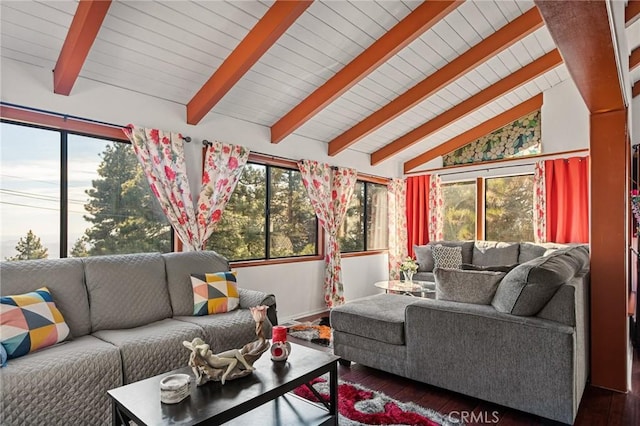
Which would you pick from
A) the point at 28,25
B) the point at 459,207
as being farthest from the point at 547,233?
the point at 28,25

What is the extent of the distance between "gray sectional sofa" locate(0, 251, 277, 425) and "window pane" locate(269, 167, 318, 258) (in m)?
1.24

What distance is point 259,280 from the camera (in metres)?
4.21

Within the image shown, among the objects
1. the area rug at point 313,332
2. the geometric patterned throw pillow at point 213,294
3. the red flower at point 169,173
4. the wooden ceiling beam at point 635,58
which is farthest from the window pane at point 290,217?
the wooden ceiling beam at point 635,58

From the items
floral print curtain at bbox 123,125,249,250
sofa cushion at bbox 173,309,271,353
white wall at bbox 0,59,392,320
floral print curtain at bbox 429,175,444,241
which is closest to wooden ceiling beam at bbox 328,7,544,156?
white wall at bbox 0,59,392,320

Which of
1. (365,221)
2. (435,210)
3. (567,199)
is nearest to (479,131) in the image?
(435,210)

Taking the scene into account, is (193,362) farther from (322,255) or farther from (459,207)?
(459,207)

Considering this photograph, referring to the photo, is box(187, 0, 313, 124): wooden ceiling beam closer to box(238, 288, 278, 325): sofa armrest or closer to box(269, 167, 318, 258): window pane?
box(269, 167, 318, 258): window pane

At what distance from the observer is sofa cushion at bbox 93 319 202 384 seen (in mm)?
2141

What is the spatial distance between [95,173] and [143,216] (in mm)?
534

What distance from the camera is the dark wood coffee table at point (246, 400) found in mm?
1447

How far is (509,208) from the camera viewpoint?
5.59m

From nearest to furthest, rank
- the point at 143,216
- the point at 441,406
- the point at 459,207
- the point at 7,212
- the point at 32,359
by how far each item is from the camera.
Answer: the point at 32,359 < the point at 441,406 < the point at 7,212 < the point at 143,216 < the point at 459,207

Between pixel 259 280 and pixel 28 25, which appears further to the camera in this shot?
pixel 259 280

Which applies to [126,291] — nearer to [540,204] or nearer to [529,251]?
[529,251]
